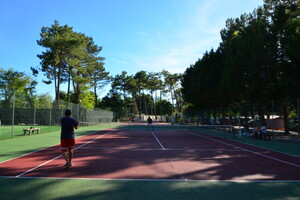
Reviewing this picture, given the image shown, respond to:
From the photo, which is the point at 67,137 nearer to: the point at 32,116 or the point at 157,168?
the point at 157,168

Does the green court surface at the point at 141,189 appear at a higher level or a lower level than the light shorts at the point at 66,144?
lower

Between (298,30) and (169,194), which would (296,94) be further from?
(169,194)

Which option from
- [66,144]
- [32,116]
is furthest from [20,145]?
[32,116]

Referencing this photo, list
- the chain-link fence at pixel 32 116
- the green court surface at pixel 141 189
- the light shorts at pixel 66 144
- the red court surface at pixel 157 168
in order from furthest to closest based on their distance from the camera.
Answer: the chain-link fence at pixel 32 116 < the light shorts at pixel 66 144 < the red court surface at pixel 157 168 < the green court surface at pixel 141 189

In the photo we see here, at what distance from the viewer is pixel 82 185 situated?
5.34m

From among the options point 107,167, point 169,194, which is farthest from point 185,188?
point 107,167

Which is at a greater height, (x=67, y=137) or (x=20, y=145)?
(x=67, y=137)

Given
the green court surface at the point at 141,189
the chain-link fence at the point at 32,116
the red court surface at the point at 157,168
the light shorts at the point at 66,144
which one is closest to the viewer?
the green court surface at the point at 141,189

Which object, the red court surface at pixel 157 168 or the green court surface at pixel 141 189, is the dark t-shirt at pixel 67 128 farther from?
the green court surface at pixel 141 189

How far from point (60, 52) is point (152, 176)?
35196mm

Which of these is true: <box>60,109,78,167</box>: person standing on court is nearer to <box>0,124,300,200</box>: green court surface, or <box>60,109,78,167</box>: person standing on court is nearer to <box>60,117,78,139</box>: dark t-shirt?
<box>60,117,78,139</box>: dark t-shirt

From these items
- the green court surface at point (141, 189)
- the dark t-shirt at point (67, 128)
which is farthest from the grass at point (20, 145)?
the green court surface at point (141, 189)

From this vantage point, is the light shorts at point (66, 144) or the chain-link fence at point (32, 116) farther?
the chain-link fence at point (32, 116)

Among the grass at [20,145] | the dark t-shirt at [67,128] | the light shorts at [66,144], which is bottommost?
the grass at [20,145]
